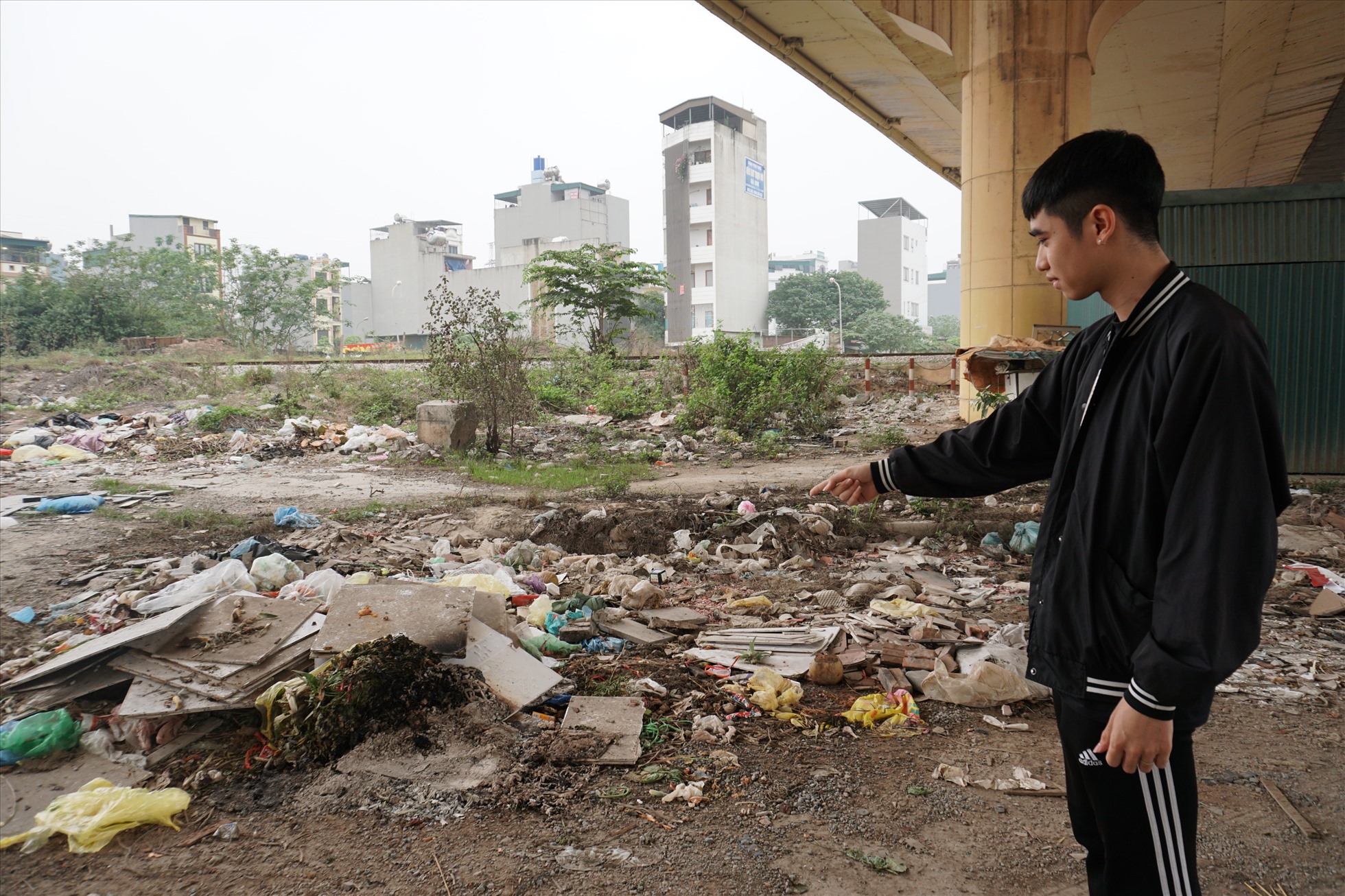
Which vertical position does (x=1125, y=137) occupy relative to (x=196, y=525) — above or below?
above

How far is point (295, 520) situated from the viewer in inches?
270

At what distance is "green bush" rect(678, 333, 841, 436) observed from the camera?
482 inches

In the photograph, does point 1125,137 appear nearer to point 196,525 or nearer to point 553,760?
point 553,760

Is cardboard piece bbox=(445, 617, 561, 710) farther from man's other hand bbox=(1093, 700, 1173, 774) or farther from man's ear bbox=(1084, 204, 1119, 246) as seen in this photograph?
man's ear bbox=(1084, 204, 1119, 246)

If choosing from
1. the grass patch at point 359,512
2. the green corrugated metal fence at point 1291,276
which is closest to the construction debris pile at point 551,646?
the grass patch at point 359,512

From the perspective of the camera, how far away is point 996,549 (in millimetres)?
6160

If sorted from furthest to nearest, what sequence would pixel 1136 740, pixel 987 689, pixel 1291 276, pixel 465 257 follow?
pixel 465 257, pixel 1291 276, pixel 987 689, pixel 1136 740

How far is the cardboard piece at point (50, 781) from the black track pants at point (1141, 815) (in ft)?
10.2

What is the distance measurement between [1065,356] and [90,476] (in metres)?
Answer: 10.7

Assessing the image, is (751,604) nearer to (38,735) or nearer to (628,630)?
(628,630)

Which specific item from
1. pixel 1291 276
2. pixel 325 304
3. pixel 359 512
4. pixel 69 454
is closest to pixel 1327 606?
pixel 1291 276

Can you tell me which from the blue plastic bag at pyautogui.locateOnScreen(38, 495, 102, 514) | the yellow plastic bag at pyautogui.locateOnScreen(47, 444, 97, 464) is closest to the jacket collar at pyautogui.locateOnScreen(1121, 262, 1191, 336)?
the blue plastic bag at pyautogui.locateOnScreen(38, 495, 102, 514)

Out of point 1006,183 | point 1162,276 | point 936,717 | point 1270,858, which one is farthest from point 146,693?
point 1006,183

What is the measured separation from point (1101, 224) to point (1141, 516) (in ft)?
1.72
